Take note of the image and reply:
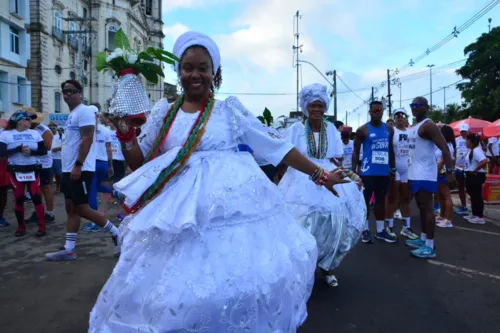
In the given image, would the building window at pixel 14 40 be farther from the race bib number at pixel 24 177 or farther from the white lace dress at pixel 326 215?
the white lace dress at pixel 326 215

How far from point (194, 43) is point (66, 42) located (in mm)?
38244

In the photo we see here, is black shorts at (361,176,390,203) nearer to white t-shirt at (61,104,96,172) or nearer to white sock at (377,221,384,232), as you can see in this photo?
white sock at (377,221,384,232)

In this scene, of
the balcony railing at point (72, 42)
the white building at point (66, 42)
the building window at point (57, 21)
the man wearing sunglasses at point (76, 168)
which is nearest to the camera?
the man wearing sunglasses at point (76, 168)

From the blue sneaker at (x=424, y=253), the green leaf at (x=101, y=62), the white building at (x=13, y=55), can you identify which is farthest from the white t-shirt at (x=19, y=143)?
the white building at (x=13, y=55)

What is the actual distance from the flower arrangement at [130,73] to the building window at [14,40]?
3000 cm

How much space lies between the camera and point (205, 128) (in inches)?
94.0

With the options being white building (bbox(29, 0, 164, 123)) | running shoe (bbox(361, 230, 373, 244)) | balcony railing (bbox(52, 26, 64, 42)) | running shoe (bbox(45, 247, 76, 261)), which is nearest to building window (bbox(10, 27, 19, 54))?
white building (bbox(29, 0, 164, 123))

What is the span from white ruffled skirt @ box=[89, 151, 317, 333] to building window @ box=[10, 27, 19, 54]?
30508 mm

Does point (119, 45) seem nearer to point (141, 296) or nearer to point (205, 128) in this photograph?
point (205, 128)

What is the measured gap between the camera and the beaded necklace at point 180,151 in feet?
7.36

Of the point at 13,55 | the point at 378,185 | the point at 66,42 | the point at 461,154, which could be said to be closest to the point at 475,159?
the point at 461,154

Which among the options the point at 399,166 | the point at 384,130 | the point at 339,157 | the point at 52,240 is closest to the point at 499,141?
the point at 399,166

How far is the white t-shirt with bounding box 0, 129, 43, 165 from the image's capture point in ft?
20.9

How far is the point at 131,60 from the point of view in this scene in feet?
7.57
